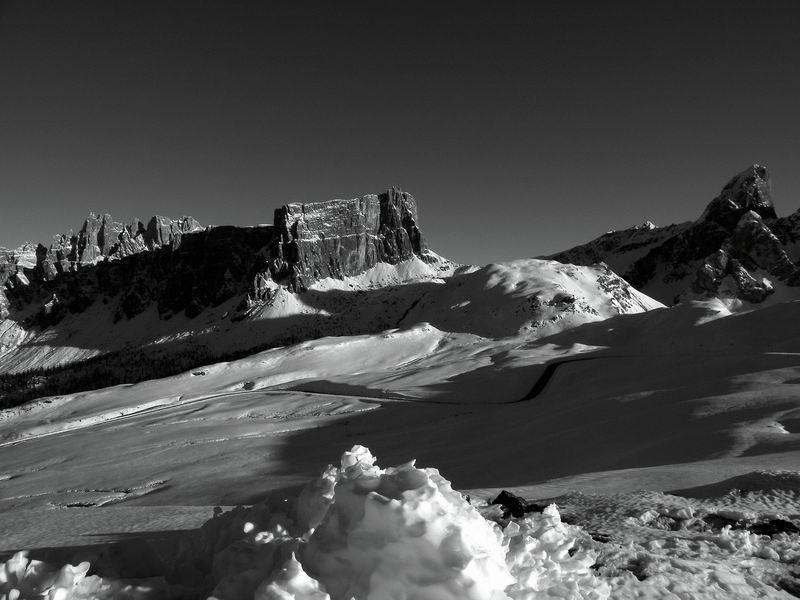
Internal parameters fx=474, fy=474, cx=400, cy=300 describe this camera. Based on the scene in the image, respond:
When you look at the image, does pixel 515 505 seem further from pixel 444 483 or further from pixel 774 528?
pixel 444 483

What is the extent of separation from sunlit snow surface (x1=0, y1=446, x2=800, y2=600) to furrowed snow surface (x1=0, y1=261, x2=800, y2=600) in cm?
3

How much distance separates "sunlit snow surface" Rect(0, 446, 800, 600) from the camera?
216 inches

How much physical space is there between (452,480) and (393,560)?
633 inches

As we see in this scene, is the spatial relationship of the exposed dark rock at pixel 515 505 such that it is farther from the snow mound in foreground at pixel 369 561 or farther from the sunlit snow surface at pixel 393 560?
the snow mound in foreground at pixel 369 561

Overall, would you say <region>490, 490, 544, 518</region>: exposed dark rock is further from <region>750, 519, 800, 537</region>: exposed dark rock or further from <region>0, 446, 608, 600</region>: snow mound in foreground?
<region>750, 519, 800, 537</region>: exposed dark rock

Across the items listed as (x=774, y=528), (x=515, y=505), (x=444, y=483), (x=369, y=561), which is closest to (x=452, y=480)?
(x=515, y=505)

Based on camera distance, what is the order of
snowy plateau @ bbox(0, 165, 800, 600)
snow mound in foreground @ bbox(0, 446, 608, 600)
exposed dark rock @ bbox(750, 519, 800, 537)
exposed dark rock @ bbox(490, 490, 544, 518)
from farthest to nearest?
exposed dark rock @ bbox(490, 490, 544, 518) → exposed dark rock @ bbox(750, 519, 800, 537) → snowy plateau @ bbox(0, 165, 800, 600) → snow mound in foreground @ bbox(0, 446, 608, 600)

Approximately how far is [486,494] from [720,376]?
27827mm

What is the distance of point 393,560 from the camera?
560 centimetres

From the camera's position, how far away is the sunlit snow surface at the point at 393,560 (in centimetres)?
549

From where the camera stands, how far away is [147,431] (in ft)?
150

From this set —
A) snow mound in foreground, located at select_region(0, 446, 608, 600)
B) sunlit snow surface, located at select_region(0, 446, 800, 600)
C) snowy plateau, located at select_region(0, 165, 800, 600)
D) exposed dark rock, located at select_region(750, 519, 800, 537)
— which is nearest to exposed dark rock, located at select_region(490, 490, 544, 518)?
snowy plateau, located at select_region(0, 165, 800, 600)

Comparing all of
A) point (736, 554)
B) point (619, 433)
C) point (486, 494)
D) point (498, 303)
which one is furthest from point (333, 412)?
point (498, 303)

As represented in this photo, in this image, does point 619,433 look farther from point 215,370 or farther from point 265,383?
point 215,370
